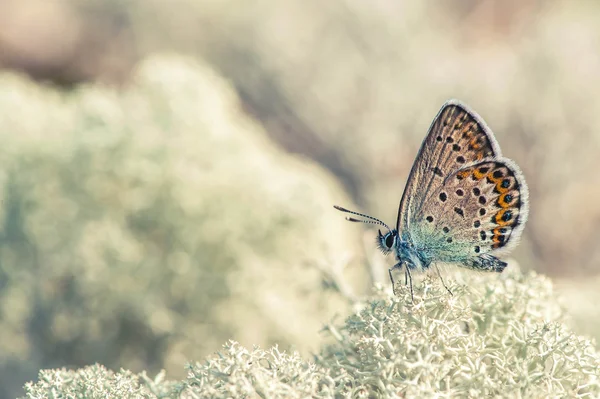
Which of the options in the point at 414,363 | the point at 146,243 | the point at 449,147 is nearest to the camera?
the point at 414,363

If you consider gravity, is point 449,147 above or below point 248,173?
below

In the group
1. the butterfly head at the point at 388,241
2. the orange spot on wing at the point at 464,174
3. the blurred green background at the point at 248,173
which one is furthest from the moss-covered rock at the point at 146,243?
the orange spot on wing at the point at 464,174

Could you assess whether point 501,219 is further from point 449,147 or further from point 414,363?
point 414,363

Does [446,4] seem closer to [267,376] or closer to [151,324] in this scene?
[151,324]

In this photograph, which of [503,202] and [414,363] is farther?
[503,202]

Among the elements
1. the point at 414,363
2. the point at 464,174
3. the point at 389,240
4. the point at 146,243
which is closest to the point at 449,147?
the point at 464,174
